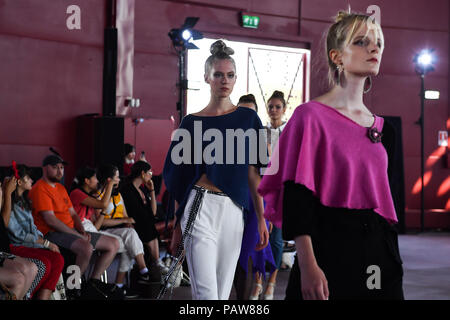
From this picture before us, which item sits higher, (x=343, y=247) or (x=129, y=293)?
(x=343, y=247)

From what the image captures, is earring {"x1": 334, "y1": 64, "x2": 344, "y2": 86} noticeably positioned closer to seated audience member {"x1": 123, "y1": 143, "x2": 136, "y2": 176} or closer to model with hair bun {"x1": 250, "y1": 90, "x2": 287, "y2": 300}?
model with hair bun {"x1": 250, "y1": 90, "x2": 287, "y2": 300}

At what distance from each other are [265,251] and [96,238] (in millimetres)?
2152

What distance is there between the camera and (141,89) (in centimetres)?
912

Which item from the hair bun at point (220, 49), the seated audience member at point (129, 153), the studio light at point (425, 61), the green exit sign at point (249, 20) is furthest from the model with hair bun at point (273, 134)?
the studio light at point (425, 61)

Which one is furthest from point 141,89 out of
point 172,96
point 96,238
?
point 96,238

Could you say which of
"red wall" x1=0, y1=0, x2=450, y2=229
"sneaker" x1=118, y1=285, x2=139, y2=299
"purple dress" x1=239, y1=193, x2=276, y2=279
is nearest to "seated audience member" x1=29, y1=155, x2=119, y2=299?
"sneaker" x1=118, y1=285, x2=139, y2=299

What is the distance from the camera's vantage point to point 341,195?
1.47m

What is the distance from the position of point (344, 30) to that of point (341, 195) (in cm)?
39

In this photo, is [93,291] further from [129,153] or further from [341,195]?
[341,195]

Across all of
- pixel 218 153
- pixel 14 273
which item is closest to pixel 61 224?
pixel 14 273

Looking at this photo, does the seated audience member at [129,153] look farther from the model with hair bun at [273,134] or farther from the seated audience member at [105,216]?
the model with hair bun at [273,134]

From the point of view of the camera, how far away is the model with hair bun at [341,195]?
1446mm
